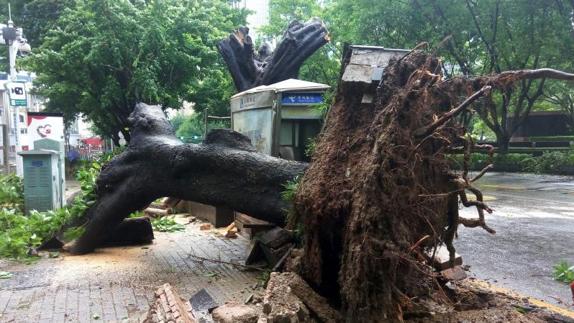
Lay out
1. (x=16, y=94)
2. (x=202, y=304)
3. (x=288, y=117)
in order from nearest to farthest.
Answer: (x=202, y=304), (x=288, y=117), (x=16, y=94)

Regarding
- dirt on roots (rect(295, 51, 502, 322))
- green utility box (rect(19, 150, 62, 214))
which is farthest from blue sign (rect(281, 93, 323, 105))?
green utility box (rect(19, 150, 62, 214))

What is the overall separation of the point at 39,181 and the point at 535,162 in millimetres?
18415

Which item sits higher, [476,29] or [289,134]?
[476,29]

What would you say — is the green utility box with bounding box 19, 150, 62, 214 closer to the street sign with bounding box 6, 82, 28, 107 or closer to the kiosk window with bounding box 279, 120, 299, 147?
the street sign with bounding box 6, 82, 28, 107

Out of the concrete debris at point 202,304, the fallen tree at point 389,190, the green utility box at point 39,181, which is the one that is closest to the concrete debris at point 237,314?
the concrete debris at point 202,304

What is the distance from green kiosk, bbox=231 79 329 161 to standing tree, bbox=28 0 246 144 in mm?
8649

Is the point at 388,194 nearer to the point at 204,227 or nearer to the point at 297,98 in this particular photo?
the point at 297,98

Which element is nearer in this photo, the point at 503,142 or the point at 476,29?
the point at 476,29

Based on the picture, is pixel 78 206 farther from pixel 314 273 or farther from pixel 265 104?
pixel 314 273

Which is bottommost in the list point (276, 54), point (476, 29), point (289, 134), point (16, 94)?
point (289, 134)

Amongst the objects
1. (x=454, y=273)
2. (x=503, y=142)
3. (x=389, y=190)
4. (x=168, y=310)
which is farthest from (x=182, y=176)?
(x=503, y=142)

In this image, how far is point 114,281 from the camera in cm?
607

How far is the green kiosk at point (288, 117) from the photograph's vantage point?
796 cm

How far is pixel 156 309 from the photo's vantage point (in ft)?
13.6
